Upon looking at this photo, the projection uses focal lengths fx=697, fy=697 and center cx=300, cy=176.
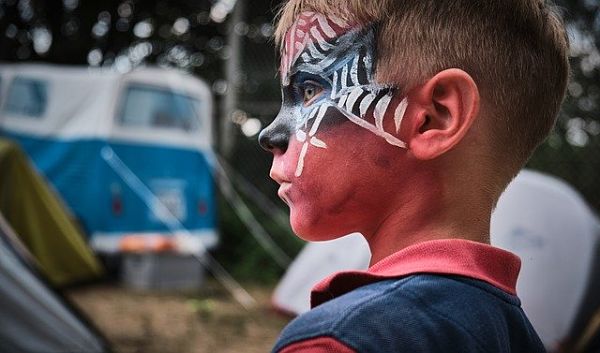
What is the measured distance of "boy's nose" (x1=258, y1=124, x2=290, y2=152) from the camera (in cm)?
58

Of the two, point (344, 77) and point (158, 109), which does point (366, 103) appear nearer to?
point (344, 77)

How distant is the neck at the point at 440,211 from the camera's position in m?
0.52

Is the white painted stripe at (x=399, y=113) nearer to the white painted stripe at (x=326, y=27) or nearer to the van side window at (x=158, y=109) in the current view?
the white painted stripe at (x=326, y=27)

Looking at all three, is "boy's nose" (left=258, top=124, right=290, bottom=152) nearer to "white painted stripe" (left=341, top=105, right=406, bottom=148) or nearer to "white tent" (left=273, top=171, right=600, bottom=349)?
"white painted stripe" (left=341, top=105, right=406, bottom=148)

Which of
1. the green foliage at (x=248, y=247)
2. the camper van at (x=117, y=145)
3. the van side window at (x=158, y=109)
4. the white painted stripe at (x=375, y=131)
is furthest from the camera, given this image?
the green foliage at (x=248, y=247)

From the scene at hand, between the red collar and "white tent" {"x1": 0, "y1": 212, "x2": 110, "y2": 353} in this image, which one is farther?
"white tent" {"x1": 0, "y1": 212, "x2": 110, "y2": 353}

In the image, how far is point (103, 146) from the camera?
368cm

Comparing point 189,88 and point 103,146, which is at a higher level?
point 189,88

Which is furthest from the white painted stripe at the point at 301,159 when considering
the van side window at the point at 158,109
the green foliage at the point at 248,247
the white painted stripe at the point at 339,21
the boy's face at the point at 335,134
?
the green foliage at the point at 248,247

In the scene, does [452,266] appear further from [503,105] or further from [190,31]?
[190,31]

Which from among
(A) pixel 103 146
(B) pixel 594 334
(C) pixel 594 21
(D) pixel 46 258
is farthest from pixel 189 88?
(B) pixel 594 334

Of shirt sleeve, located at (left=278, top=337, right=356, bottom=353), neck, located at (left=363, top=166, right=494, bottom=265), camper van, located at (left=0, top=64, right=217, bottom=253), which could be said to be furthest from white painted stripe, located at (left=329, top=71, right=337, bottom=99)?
camper van, located at (left=0, top=64, right=217, bottom=253)

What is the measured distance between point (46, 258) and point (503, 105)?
3.37 meters

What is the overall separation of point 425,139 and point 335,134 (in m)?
0.07
